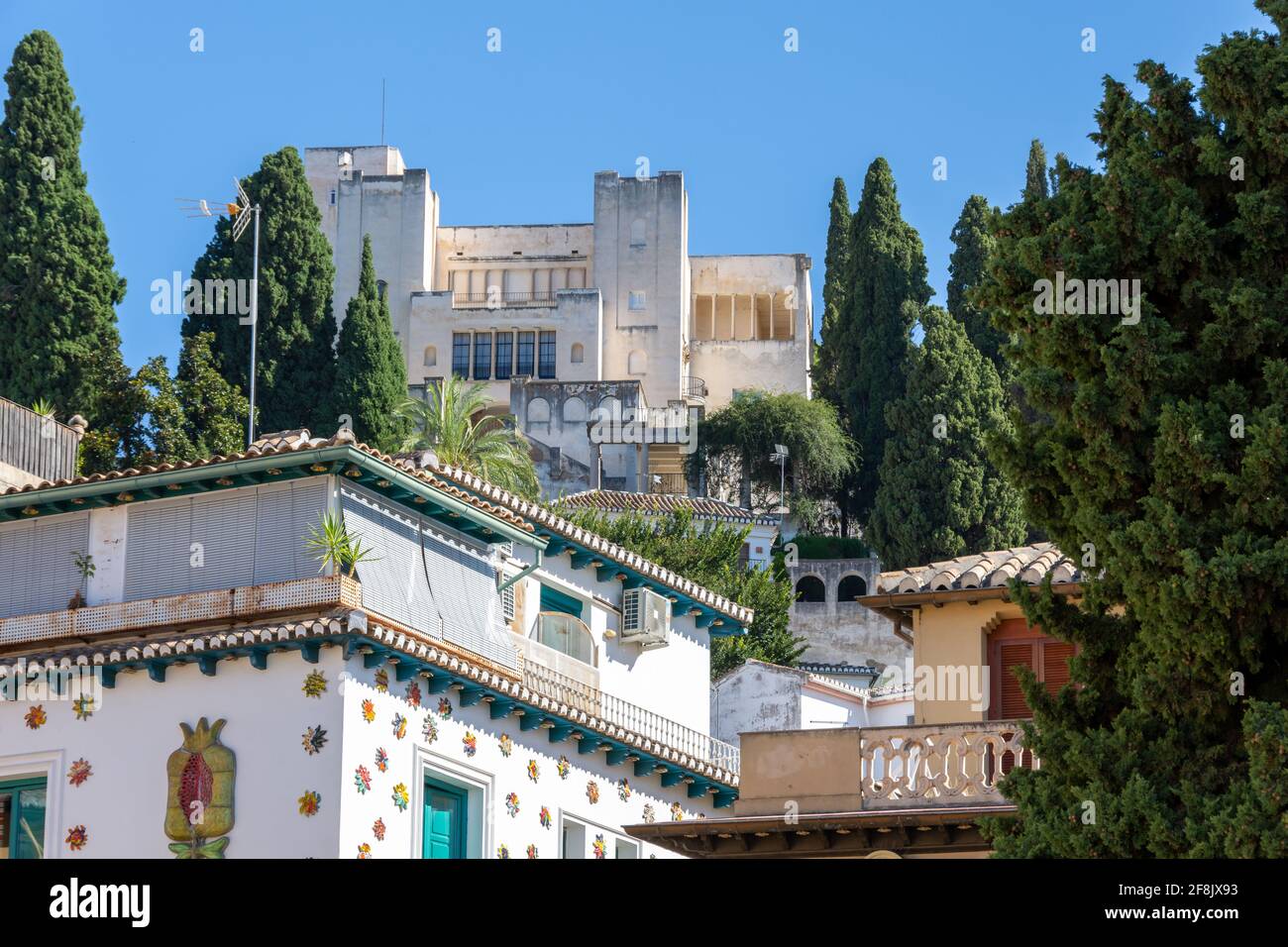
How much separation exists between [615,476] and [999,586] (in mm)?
52711

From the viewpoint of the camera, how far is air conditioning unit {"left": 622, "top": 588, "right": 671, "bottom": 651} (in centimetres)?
3516

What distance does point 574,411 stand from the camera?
259 ft

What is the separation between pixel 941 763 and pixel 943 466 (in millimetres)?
46550

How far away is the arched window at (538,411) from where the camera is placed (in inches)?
3108

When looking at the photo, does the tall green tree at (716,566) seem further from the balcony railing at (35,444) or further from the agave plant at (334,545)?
the agave plant at (334,545)

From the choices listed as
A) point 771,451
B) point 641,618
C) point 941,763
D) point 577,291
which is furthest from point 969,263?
point 941,763

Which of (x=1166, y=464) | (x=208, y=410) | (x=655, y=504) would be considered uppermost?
(x=208, y=410)

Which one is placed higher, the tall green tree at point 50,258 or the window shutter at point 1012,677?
the tall green tree at point 50,258

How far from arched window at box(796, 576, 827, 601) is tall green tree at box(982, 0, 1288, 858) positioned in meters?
51.4

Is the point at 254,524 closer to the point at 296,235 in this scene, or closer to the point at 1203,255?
the point at 1203,255

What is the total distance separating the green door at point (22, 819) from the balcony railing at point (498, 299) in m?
59.8

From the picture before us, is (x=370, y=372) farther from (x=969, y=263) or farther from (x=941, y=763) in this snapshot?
(x=941, y=763)

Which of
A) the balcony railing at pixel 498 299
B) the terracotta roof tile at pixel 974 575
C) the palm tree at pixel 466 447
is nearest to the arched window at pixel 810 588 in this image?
the palm tree at pixel 466 447
